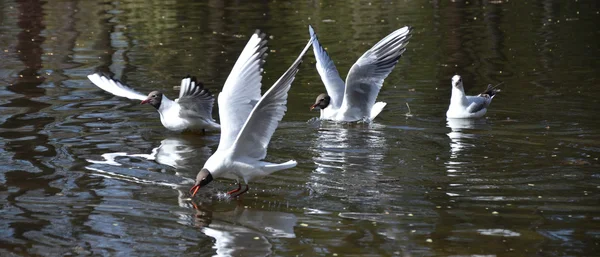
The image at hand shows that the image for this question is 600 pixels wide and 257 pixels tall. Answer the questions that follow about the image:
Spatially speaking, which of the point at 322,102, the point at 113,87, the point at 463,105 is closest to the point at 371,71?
the point at 322,102

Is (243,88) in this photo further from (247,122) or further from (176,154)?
(176,154)

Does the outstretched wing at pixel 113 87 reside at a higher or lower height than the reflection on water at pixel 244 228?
higher

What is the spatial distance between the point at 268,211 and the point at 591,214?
2.61 meters

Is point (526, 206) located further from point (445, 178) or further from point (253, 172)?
point (253, 172)

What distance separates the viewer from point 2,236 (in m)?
7.73

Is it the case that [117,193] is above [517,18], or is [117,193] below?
below

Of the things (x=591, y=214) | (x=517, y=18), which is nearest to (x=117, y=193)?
(x=591, y=214)

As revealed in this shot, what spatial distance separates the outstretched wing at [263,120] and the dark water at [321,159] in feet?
1.40

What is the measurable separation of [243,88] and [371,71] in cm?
365

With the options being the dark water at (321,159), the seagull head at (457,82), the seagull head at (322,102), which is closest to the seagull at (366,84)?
the seagull head at (322,102)

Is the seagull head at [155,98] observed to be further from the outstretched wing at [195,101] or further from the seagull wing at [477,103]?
the seagull wing at [477,103]

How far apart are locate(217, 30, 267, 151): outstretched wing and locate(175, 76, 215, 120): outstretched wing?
2.36 metres

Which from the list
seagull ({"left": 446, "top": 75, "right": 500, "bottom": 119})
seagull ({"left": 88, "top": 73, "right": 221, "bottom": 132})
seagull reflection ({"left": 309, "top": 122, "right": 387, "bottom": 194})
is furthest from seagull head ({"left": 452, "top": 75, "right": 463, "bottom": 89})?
seagull ({"left": 88, "top": 73, "right": 221, "bottom": 132})

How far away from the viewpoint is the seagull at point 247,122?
856 centimetres
